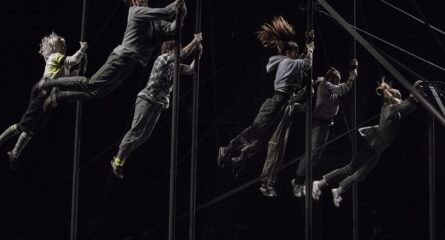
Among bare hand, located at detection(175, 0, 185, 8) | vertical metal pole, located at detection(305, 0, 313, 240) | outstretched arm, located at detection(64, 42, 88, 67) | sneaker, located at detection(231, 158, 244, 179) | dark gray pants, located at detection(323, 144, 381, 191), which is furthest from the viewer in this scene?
dark gray pants, located at detection(323, 144, 381, 191)

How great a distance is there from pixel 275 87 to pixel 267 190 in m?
0.72

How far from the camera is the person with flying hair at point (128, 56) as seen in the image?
4375 mm

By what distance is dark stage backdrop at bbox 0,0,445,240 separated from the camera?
4.33 meters

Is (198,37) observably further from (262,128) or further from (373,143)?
(373,143)

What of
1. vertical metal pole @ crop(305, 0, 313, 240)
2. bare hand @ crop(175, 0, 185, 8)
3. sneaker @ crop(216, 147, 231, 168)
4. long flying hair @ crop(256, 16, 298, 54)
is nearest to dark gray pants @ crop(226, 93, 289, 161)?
sneaker @ crop(216, 147, 231, 168)

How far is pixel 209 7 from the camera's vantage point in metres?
5.10

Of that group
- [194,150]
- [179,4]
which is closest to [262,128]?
[194,150]

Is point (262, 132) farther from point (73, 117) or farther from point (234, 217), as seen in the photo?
point (73, 117)

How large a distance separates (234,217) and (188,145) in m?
0.67

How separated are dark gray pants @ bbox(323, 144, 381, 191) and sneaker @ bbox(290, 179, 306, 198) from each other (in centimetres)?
27

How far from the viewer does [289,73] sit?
5.12 meters

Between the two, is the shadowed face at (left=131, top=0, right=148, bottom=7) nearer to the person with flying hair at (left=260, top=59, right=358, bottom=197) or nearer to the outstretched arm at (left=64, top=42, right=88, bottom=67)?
the outstretched arm at (left=64, top=42, right=88, bottom=67)

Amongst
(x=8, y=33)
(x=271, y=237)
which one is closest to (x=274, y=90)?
(x=271, y=237)

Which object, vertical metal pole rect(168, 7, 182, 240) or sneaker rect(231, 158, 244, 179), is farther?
sneaker rect(231, 158, 244, 179)
